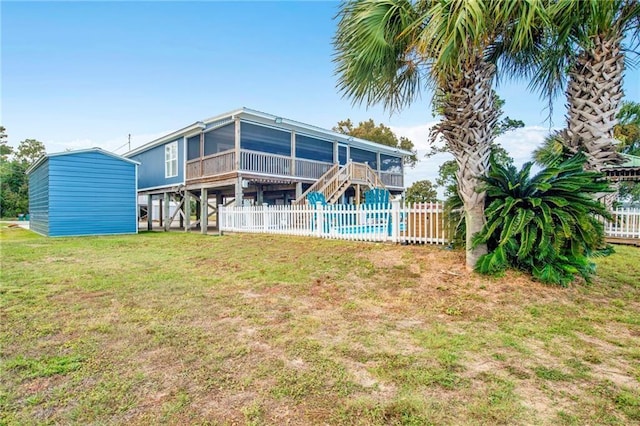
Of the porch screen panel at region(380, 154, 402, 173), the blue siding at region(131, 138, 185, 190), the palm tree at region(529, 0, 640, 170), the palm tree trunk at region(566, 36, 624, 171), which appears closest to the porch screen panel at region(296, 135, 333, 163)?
the porch screen panel at region(380, 154, 402, 173)

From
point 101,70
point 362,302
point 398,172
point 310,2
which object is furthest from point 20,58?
point 398,172

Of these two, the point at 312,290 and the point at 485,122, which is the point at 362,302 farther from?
the point at 485,122

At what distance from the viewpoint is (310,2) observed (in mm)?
10211

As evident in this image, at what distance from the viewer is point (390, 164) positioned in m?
24.4

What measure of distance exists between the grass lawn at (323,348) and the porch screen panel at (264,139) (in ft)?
40.0

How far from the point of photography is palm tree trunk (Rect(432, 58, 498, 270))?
5277mm

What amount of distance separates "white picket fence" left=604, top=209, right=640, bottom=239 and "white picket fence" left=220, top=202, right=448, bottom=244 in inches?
265

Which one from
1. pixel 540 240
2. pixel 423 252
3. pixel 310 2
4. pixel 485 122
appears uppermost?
pixel 310 2

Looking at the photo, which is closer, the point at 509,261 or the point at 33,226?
the point at 509,261

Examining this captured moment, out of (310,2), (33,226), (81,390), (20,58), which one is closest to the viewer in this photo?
(81,390)

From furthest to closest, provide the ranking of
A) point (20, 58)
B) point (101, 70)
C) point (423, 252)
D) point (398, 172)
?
point (398, 172) < point (101, 70) < point (20, 58) < point (423, 252)

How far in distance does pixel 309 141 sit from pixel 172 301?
15562 millimetres

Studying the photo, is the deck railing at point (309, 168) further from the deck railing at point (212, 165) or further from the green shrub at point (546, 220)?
the green shrub at point (546, 220)

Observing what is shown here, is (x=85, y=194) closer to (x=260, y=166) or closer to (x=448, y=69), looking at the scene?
(x=260, y=166)
